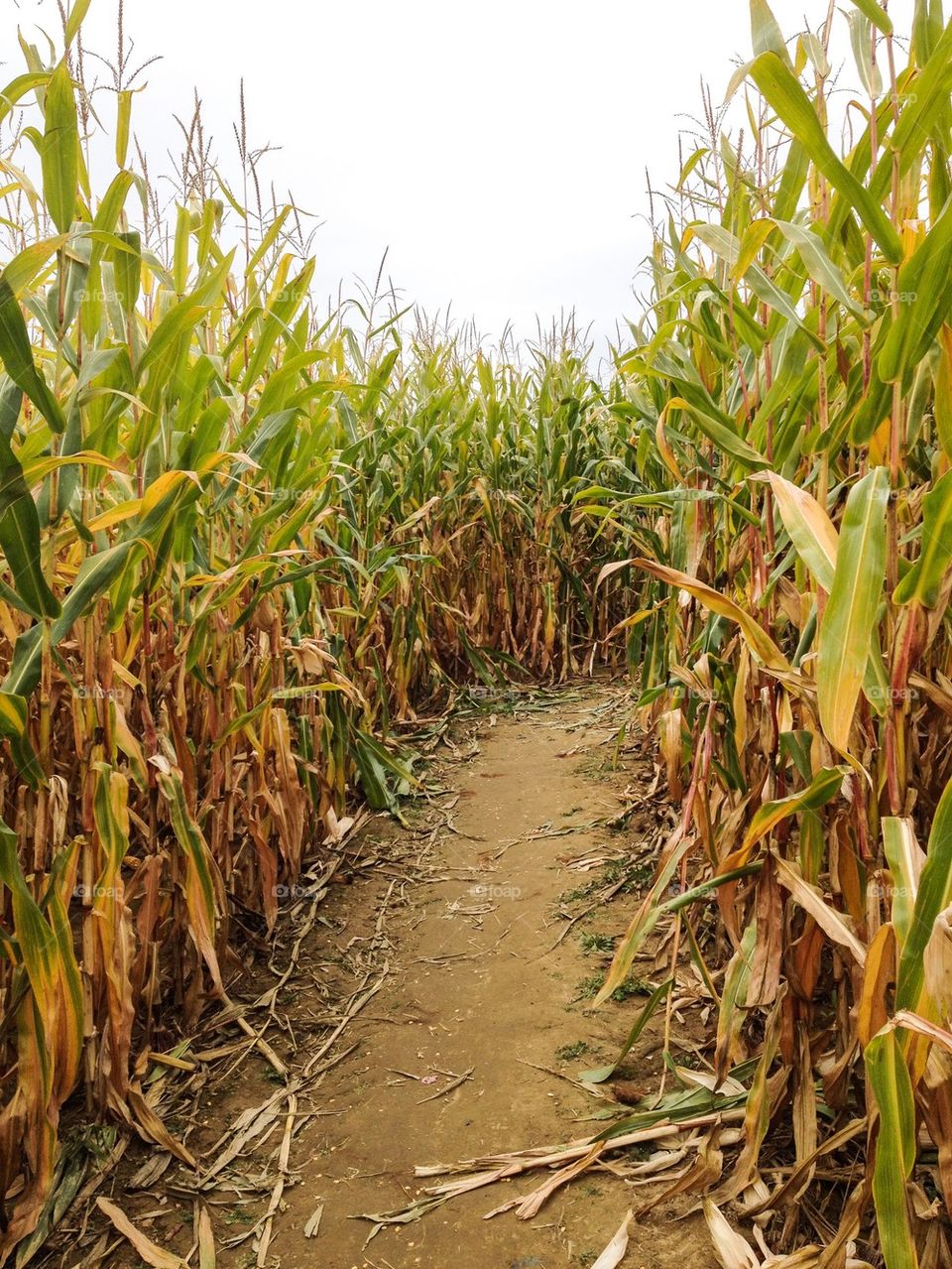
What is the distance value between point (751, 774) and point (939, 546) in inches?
29.1

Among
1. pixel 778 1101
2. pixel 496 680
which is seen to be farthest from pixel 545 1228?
pixel 496 680

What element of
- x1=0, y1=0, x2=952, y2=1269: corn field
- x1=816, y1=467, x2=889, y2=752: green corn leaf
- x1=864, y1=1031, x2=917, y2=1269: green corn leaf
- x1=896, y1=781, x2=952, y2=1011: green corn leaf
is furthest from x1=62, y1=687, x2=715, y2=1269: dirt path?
x1=816, y1=467, x2=889, y2=752: green corn leaf

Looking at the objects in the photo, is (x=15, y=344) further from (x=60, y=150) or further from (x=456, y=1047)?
(x=456, y=1047)

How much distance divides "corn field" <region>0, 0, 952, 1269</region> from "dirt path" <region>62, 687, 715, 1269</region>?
19cm

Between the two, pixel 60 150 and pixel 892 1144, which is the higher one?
pixel 60 150

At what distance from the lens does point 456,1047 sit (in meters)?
1.75

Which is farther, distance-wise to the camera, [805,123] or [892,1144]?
[805,123]

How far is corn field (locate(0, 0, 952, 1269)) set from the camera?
96 centimetres

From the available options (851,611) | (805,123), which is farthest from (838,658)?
(805,123)

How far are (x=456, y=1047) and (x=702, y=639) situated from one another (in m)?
1.00

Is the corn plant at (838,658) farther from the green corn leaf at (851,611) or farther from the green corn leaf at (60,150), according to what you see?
the green corn leaf at (60,150)

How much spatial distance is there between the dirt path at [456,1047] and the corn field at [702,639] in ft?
0.64

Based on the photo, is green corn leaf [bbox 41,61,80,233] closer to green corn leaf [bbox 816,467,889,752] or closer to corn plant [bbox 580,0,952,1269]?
corn plant [bbox 580,0,952,1269]

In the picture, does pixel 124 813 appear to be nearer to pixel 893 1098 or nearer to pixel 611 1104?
pixel 611 1104
